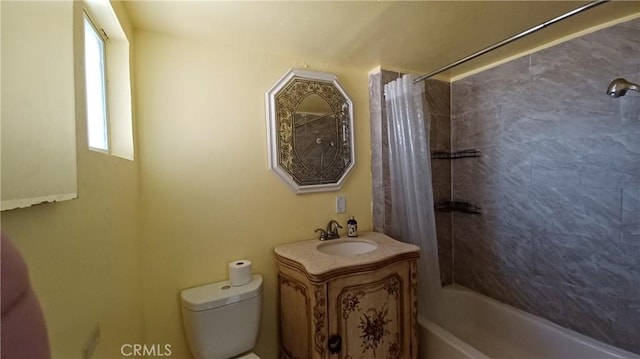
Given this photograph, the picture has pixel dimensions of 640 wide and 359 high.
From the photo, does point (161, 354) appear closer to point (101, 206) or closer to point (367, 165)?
point (101, 206)

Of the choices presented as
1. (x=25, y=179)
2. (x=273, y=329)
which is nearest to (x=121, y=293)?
(x=25, y=179)

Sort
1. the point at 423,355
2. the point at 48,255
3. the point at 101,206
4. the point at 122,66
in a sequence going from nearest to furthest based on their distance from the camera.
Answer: the point at 48,255 < the point at 101,206 < the point at 122,66 < the point at 423,355

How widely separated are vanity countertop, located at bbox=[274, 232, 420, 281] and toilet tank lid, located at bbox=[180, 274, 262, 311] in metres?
0.21

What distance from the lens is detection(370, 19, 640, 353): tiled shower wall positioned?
1.31m

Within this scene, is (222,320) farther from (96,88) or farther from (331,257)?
(96,88)

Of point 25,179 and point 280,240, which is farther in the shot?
point 280,240

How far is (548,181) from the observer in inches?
61.7

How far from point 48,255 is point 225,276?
3.20 feet

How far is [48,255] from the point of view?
1.82 feet

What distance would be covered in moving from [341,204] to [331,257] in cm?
55

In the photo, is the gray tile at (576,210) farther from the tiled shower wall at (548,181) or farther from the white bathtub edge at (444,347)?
the white bathtub edge at (444,347)

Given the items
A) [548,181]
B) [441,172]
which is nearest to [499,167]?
[548,181]

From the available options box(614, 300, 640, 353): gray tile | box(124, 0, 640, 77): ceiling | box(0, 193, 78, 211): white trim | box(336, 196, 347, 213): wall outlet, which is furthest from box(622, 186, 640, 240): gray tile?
box(0, 193, 78, 211): white trim

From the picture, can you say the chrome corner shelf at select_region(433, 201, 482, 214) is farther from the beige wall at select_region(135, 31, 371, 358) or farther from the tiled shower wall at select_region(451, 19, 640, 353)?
the beige wall at select_region(135, 31, 371, 358)
